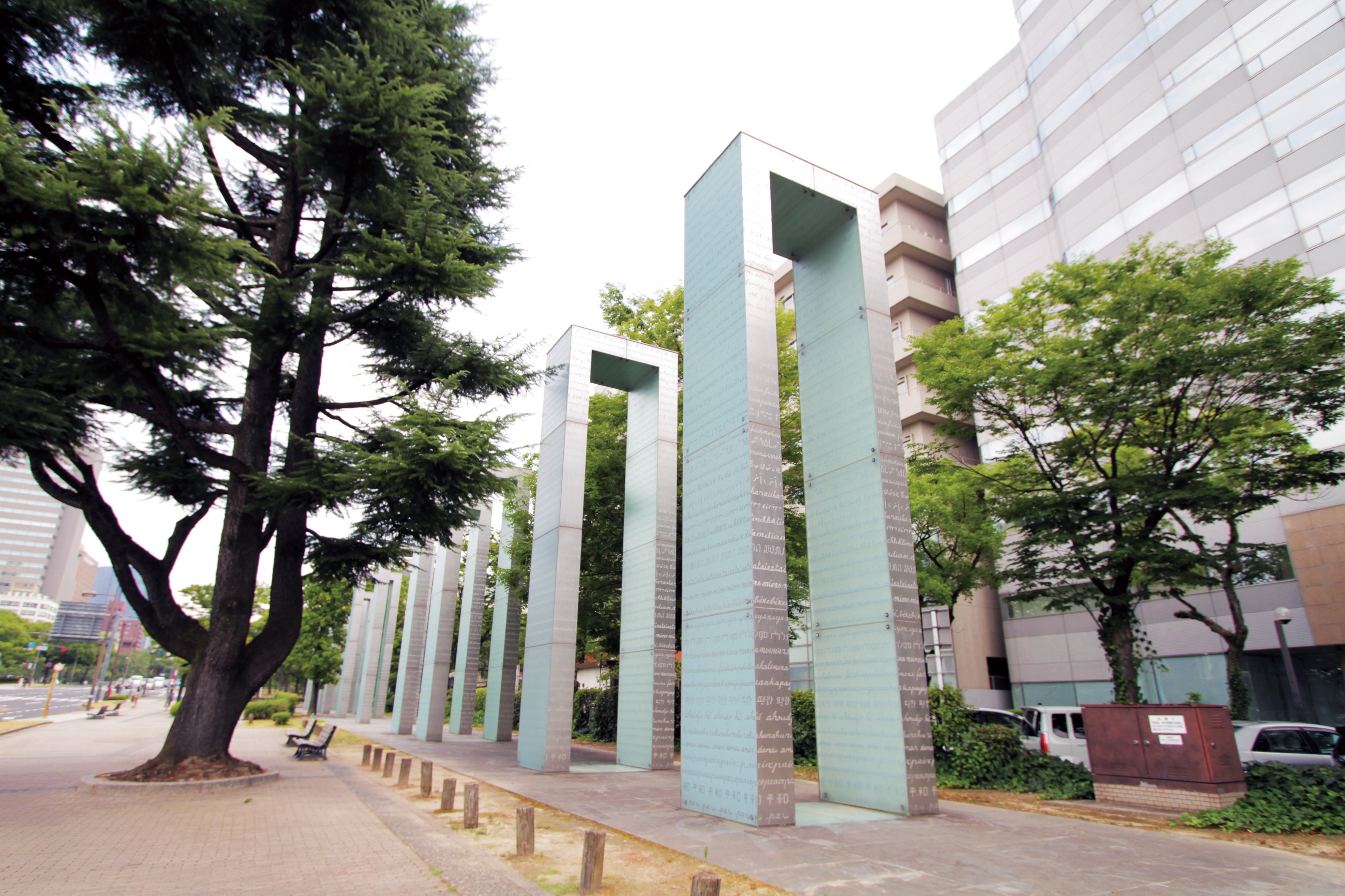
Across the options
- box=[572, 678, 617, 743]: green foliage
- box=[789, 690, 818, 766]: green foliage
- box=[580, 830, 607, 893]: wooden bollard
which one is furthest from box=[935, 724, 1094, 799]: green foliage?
box=[572, 678, 617, 743]: green foliage

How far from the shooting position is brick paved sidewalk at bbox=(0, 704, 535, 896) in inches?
221

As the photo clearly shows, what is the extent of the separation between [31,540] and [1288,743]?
182 metres

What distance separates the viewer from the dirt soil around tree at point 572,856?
212 inches

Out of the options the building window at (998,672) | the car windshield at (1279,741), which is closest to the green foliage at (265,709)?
the building window at (998,672)

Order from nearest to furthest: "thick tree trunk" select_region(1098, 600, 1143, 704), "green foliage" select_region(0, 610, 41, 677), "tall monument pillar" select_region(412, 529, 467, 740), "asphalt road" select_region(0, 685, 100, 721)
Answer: "thick tree trunk" select_region(1098, 600, 1143, 704) < "tall monument pillar" select_region(412, 529, 467, 740) < "asphalt road" select_region(0, 685, 100, 721) < "green foliage" select_region(0, 610, 41, 677)

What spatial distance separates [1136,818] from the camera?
859 centimetres

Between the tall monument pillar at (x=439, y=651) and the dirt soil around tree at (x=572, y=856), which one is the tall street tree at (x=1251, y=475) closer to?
the dirt soil around tree at (x=572, y=856)

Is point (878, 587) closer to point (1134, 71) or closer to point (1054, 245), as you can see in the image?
point (1054, 245)

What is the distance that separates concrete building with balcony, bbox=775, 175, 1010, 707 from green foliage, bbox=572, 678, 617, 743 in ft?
33.0

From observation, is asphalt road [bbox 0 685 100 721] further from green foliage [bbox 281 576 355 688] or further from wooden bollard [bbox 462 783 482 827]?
wooden bollard [bbox 462 783 482 827]

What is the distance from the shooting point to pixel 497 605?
70.3ft

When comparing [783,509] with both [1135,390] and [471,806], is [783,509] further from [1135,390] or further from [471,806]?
[1135,390]

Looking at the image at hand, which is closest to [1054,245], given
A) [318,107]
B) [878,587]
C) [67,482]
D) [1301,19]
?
[1301,19]

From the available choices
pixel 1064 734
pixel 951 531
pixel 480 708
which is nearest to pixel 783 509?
pixel 1064 734
